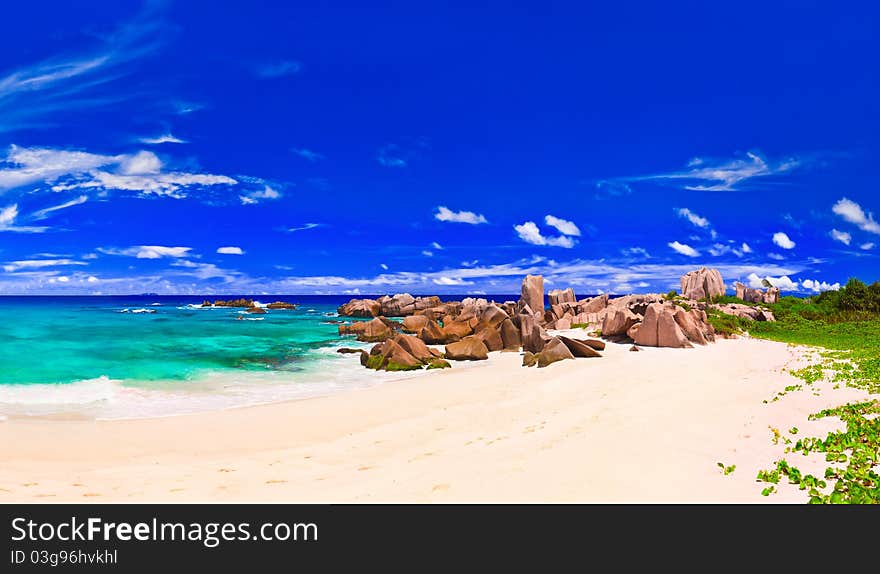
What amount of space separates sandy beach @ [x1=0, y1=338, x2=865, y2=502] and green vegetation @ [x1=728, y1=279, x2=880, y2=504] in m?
0.35

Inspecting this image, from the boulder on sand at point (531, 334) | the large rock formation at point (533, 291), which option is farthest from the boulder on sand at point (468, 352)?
the large rock formation at point (533, 291)

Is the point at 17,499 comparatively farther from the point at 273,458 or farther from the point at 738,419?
the point at 738,419

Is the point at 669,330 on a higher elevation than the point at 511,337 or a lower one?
higher

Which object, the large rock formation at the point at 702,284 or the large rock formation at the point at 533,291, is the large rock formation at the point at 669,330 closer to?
the large rock formation at the point at 702,284

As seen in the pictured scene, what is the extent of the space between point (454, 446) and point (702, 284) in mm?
45787

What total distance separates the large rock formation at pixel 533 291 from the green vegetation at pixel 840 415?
17416 mm

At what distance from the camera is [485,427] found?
11141 millimetres

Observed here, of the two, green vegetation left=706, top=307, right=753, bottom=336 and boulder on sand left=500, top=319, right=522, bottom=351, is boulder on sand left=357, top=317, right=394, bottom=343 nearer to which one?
boulder on sand left=500, top=319, right=522, bottom=351

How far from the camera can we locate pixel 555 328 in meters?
41.0

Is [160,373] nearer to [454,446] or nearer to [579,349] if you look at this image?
[454,446]

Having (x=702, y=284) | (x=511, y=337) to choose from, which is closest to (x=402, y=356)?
(x=511, y=337)

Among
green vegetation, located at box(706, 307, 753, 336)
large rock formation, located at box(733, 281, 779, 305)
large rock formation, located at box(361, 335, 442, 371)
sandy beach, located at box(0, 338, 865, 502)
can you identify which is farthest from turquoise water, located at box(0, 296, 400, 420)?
large rock formation, located at box(733, 281, 779, 305)

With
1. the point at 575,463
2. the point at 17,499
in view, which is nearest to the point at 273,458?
the point at 17,499
